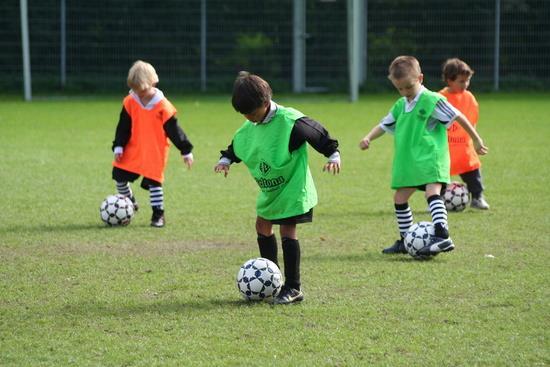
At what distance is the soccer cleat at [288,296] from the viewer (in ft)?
19.6

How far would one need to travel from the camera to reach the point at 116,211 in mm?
8836

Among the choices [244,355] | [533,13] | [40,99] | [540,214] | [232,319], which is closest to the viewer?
[244,355]

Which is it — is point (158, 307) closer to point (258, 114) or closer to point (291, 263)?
point (291, 263)

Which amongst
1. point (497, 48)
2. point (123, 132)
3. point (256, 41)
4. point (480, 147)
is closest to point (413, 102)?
point (480, 147)

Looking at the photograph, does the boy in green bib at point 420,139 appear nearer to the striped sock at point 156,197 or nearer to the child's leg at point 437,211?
the child's leg at point 437,211

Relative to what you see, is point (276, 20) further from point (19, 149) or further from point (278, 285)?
point (278, 285)

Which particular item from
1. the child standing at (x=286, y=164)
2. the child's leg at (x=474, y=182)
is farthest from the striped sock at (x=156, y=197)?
the child's leg at (x=474, y=182)

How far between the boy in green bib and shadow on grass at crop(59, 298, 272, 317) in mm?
1973

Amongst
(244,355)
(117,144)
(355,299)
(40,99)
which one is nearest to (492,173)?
(117,144)

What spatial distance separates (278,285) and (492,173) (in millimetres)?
6782

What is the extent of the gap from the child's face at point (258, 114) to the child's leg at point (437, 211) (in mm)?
1976

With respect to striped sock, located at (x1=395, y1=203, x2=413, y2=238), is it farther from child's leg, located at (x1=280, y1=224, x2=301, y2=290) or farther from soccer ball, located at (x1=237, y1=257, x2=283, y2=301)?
soccer ball, located at (x1=237, y1=257, x2=283, y2=301)

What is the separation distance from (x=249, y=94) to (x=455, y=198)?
426 centimetres

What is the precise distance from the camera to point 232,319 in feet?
18.3
